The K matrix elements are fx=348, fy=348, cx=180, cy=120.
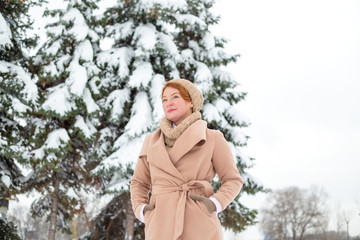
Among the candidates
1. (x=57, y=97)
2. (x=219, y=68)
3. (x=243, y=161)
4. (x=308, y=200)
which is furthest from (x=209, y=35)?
(x=308, y=200)

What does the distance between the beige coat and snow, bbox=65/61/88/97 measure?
28.1 feet

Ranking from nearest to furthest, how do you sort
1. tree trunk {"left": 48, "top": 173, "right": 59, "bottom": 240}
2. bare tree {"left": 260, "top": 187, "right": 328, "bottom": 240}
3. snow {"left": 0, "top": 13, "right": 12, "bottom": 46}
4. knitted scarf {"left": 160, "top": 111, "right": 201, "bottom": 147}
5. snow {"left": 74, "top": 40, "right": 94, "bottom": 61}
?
knitted scarf {"left": 160, "top": 111, "right": 201, "bottom": 147}
snow {"left": 0, "top": 13, "right": 12, "bottom": 46}
snow {"left": 74, "top": 40, "right": 94, "bottom": 61}
tree trunk {"left": 48, "top": 173, "right": 59, "bottom": 240}
bare tree {"left": 260, "top": 187, "right": 328, "bottom": 240}

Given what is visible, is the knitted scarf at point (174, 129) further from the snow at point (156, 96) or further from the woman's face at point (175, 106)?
the snow at point (156, 96)

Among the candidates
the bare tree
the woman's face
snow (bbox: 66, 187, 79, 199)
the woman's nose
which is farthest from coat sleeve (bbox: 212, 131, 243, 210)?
the bare tree

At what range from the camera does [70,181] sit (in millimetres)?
13281

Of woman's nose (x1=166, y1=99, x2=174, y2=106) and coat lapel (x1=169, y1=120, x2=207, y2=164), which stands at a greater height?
woman's nose (x1=166, y1=99, x2=174, y2=106)

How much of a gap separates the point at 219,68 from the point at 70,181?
23.3ft

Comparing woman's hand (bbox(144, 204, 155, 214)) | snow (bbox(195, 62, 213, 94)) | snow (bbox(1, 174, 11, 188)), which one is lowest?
woman's hand (bbox(144, 204, 155, 214))

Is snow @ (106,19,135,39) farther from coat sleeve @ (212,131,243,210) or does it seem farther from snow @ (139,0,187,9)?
coat sleeve @ (212,131,243,210)

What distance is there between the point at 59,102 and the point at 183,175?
362 inches

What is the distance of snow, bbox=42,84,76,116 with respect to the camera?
11040 millimetres

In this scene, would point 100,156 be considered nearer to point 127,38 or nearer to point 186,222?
point 127,38

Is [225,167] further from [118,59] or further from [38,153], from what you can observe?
[118,59]

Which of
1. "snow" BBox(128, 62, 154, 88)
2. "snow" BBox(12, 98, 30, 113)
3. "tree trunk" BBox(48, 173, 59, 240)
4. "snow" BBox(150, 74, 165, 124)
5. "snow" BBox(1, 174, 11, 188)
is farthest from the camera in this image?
"tree trunk" BBox(48, 173, 59, 240)
